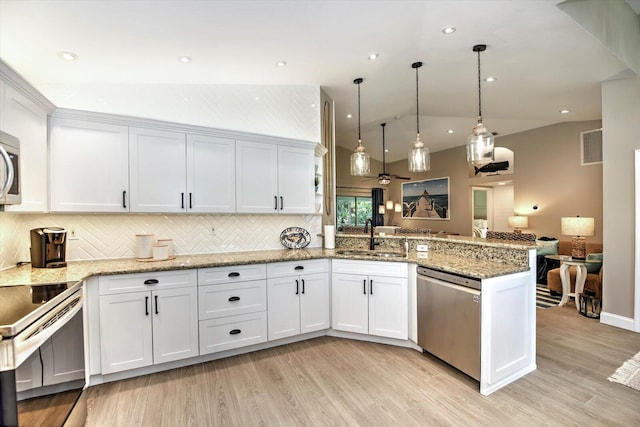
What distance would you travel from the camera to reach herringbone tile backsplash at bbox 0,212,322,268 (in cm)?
261

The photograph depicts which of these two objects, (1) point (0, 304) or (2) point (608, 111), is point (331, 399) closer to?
(1) point (0, 304)

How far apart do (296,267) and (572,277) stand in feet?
14.7

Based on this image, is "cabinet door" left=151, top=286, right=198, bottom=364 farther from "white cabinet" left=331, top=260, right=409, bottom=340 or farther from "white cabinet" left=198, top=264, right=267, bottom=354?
"white cabinet" left=331, top=260, right=409, bottom=340

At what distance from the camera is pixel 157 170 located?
2908mm

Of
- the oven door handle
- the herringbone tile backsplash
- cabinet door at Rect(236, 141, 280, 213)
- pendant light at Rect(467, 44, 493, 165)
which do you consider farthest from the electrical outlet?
pendant light at Rect(467, 44, 493, 165)

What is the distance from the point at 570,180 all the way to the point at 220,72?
7256mm

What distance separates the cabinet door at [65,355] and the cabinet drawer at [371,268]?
2223 mm

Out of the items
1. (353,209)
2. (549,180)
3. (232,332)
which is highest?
(549,180)

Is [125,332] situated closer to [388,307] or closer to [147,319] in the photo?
[147,319]

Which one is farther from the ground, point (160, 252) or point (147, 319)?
point (160, 252)

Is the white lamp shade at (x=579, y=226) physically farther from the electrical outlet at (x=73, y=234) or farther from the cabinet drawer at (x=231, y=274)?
the electrical outlet at (x=73, y=234)

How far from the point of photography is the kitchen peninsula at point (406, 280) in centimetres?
229

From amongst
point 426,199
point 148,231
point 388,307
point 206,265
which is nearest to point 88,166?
point 148,231

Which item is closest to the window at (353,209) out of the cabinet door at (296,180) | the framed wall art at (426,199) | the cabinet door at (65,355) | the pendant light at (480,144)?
the framed wall art at (426,199)
